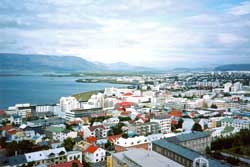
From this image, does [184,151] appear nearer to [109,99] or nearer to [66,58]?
[109,99]

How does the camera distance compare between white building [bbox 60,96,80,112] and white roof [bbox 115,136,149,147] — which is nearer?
white roof [bbox 115,136,149,147]

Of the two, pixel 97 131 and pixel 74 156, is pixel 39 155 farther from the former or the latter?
pixel 97 131

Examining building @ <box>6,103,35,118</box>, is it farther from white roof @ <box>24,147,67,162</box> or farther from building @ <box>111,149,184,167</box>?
building @ <box>111,149,184,167</box>

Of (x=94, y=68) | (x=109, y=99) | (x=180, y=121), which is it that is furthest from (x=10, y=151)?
(x=94, y=68)

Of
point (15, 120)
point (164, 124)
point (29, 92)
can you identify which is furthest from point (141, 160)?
point (29, 92)

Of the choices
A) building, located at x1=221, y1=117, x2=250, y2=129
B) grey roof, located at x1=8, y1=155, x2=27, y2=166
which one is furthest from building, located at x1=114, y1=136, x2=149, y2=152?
building, located at x1=221, y1=117, x2=250, y2=129

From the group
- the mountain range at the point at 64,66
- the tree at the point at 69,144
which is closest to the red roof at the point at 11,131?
the tree at the point at 69,144
